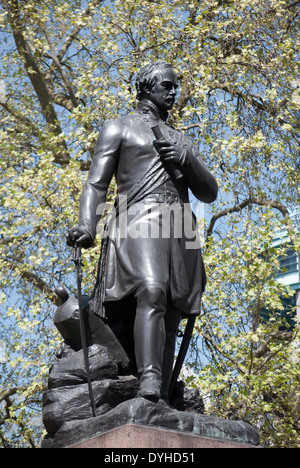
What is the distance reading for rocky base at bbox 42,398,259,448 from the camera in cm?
409

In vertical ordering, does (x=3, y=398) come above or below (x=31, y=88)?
below

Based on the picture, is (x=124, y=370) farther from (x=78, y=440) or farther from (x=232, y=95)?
(x=232, y=95)

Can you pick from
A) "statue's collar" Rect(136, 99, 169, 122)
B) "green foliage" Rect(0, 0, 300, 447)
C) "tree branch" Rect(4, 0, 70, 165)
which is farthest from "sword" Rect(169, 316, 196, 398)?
"tree branch" Rect(4, 0, 70, 165)

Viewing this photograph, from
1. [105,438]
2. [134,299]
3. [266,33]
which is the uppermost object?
[266,33]

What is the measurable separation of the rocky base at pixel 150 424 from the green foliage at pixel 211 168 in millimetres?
6842

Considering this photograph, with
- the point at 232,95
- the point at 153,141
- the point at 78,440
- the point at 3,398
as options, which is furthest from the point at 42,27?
the point at 78,440

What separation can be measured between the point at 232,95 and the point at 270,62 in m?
0.82

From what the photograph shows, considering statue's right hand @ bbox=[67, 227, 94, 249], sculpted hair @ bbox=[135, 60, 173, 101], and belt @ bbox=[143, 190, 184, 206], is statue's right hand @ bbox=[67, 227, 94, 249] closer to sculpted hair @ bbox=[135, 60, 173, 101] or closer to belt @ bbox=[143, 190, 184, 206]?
belt @ bbox=[143, 190, 184, 206]

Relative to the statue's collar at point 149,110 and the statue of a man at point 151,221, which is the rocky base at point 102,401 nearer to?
the statue of a man at point 151,221

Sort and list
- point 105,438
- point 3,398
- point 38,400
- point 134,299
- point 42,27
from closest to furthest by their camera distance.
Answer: point 105,438 < point 134,299 < point 38,400 < point 3,398 < point 42,27

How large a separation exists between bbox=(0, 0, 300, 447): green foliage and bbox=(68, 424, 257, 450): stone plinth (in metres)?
7.24

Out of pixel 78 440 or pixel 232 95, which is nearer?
pixel 78 440

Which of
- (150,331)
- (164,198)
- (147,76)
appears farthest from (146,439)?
(147,76)

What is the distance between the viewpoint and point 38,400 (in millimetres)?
12617
